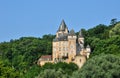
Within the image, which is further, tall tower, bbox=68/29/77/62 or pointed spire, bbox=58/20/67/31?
pointed spire, bbox=58/20/67/31

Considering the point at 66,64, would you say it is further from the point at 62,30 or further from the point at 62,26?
the point at 62,26

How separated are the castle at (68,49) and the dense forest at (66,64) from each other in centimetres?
217

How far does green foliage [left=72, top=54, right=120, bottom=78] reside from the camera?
6150 centimetres

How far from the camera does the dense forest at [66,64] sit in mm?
63234

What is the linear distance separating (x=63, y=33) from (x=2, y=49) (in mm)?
28973

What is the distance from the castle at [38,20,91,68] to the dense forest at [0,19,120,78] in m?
2.17

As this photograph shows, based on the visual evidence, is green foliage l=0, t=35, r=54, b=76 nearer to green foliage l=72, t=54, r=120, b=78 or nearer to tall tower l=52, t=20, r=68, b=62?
tall tower l=52, t=20, r=68, b=62

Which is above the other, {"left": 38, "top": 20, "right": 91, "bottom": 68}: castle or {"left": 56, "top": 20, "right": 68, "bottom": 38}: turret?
{"left": 56, "top": 20, "right": 68, "bottom": 38}: turret

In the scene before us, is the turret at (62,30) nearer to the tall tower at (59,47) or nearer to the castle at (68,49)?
the castle at (68,49)

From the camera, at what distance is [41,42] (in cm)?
14050

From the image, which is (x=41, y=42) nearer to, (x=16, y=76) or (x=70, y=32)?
(x=70, y=32)

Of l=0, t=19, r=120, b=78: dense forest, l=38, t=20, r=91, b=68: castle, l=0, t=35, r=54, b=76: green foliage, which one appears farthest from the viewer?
l=0, t=35, r=54, b=76: green foliage

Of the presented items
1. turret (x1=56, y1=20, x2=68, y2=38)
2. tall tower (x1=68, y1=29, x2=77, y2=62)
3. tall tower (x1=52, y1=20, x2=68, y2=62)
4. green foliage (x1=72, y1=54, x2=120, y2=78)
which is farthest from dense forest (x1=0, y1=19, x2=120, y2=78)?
turret (x1=56, y1=20, x2=68, y2=38)

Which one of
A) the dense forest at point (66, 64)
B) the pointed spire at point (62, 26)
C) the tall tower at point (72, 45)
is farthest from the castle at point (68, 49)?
the dense forest at point (66, 64)
